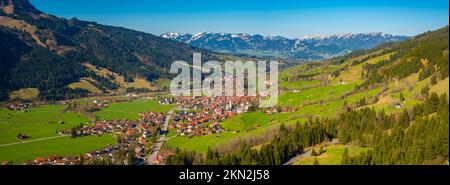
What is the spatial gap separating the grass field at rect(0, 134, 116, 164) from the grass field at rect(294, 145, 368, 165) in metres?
40.1

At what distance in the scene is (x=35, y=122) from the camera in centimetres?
9994

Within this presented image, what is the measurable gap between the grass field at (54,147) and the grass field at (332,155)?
132ft

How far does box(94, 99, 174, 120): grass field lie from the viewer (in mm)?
107000

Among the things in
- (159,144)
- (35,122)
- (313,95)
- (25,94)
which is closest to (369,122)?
(159,144)

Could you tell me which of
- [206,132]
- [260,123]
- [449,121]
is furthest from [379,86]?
[449,121]

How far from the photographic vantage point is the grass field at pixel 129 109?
107 meters

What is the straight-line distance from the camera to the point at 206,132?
80438 millimetres

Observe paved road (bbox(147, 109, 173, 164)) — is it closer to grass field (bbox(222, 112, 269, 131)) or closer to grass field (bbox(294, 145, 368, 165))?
grass field (bbox(222, 112, 269, 131))

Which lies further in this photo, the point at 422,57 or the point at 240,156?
the point at 422,57

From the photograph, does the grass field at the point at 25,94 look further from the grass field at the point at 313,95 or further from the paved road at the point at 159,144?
the grass field at the point at 313,95

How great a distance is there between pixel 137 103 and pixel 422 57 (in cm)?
8553

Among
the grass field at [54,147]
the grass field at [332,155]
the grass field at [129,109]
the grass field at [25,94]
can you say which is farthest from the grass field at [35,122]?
the grass field at [332,155]
